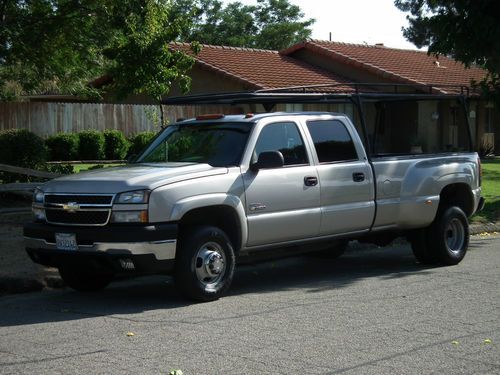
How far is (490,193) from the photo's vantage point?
1884cm

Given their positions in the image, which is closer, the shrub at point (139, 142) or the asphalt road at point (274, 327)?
the asphalt road at point (274, 327)

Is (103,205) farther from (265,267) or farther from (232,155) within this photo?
(265,267)

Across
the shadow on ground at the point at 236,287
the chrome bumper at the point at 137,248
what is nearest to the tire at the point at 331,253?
the shadow on ground at the point at 236,287

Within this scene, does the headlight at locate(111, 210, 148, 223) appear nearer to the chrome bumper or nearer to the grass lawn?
the chrome bumper

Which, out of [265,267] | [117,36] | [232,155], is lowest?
[265,267]

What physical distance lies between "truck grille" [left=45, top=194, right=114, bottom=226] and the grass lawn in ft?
29.6

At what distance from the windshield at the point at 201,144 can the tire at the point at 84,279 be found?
→ 1469mm

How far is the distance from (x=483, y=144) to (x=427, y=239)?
24920mm

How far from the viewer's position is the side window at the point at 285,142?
908cm

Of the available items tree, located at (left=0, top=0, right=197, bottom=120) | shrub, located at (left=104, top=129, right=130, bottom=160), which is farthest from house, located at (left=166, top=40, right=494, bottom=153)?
tree, located at (left=0, top=0, right=197, bottom=120)

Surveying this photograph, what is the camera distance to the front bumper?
777 cm

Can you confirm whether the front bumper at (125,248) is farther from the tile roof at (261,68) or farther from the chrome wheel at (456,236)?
the tile roof at (261,68)

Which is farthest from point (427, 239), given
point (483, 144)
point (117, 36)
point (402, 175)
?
point (483, 144)

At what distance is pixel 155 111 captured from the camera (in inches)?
1152
